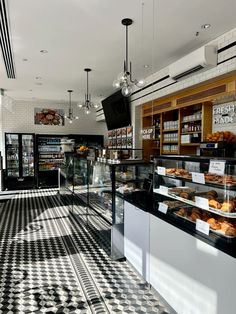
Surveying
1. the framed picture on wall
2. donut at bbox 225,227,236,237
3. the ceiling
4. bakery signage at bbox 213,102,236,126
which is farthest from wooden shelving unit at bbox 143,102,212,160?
the framed picture on wall

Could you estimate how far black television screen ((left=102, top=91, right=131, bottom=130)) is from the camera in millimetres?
7840

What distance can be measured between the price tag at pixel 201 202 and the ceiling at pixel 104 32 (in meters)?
2.54

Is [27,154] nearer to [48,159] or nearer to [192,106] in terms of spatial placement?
[48,159]

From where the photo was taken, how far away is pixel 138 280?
115 inches

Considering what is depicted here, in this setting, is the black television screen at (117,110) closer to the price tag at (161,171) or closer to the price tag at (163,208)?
the price tag at (161,171)

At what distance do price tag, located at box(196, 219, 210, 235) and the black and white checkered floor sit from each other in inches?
36.3

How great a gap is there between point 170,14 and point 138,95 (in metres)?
3.78

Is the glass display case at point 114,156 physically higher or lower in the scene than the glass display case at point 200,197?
higher

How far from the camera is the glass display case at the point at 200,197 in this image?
1882 mm

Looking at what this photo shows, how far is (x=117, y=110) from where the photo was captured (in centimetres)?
822

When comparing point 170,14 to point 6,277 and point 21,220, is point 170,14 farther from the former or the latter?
point 21,220

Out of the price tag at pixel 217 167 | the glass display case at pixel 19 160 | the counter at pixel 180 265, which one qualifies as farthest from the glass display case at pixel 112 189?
the glass display case at pixel 19 160

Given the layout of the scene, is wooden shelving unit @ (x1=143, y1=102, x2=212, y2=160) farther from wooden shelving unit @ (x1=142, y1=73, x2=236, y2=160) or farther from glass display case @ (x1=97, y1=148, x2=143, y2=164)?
glass display case @ (x1=97, y1=148, x2=143, y2=164)

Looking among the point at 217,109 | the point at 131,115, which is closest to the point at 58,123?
the point at 131,115
